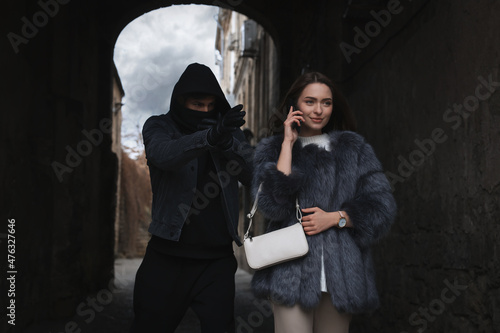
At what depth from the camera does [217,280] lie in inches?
107

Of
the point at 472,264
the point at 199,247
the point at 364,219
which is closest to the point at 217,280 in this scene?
the point at 199,247

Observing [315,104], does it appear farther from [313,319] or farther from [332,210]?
[313,319]

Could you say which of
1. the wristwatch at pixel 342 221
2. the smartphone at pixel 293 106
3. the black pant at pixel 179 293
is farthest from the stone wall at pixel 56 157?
the wristwatch at pixel 342 221

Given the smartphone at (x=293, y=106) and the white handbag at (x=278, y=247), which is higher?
the smartphone at (x=293, y=106)

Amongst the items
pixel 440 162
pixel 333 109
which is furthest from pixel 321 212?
pixel 440 162

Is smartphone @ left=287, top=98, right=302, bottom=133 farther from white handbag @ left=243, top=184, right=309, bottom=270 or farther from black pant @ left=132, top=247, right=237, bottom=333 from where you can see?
black pant @ left=132, top=247, right=237, bottom=333

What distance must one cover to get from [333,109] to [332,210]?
538 millimetres

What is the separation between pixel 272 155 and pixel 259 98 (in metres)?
12.9

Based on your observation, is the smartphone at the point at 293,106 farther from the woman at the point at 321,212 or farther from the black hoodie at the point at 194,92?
the black hoodie at the point at 194,92

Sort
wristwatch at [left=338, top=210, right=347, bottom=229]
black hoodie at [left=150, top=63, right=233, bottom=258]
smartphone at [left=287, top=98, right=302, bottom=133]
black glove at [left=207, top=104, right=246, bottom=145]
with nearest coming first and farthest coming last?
black glove at [left=207, top=104, right=246, bottom=145] → wristwatch at [left=338, top=210, right=347, bottom=229] → smartphone at [left=287, top=98, right=302, bottom=133] → black hoodie at [left=150, top=63, right=233, bottom=258]

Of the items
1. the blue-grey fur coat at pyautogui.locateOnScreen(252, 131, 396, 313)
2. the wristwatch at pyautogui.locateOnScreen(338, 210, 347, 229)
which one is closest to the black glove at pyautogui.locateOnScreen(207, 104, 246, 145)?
the blue-grey fur coat at pyautogui.locateOnScreen(252, 131, 396, 313)

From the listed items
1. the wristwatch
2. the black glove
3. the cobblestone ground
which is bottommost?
the cobblestone ground

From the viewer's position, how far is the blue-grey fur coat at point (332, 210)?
2.37m

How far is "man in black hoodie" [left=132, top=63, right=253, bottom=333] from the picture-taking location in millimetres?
2674
